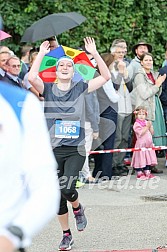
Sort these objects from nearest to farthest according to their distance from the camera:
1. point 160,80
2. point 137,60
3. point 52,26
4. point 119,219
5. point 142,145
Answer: point 119,219 < point 52,26 < point 142,145 < point 160,80 < point 137,60

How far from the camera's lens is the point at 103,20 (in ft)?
43.1

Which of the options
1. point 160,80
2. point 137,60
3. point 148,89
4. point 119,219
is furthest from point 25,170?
point 137,60

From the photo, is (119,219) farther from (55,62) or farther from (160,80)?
(160,80)

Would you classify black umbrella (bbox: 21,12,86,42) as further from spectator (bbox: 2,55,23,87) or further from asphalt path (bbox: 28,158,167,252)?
asphalt path (bbox: 28,158,167,252)

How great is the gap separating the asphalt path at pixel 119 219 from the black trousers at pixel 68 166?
50 cm

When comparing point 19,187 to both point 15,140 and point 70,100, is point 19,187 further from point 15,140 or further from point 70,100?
point 70,100

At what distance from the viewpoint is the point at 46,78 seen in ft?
26.2

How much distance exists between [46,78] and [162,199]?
7.44ft

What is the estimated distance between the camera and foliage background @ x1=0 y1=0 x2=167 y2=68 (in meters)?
12.6

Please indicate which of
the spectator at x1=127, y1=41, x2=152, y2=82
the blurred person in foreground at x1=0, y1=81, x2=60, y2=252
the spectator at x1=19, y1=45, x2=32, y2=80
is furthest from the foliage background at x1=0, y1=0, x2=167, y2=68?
the blurred person in foreground at x1=0, y1=81, x2=60, y2=252

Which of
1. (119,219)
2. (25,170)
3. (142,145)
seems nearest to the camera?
(25,170)

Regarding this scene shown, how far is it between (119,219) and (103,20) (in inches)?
245

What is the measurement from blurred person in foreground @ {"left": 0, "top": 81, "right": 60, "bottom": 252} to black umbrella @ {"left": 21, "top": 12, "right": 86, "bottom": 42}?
24.2ft

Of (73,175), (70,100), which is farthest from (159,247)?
(70,100)
